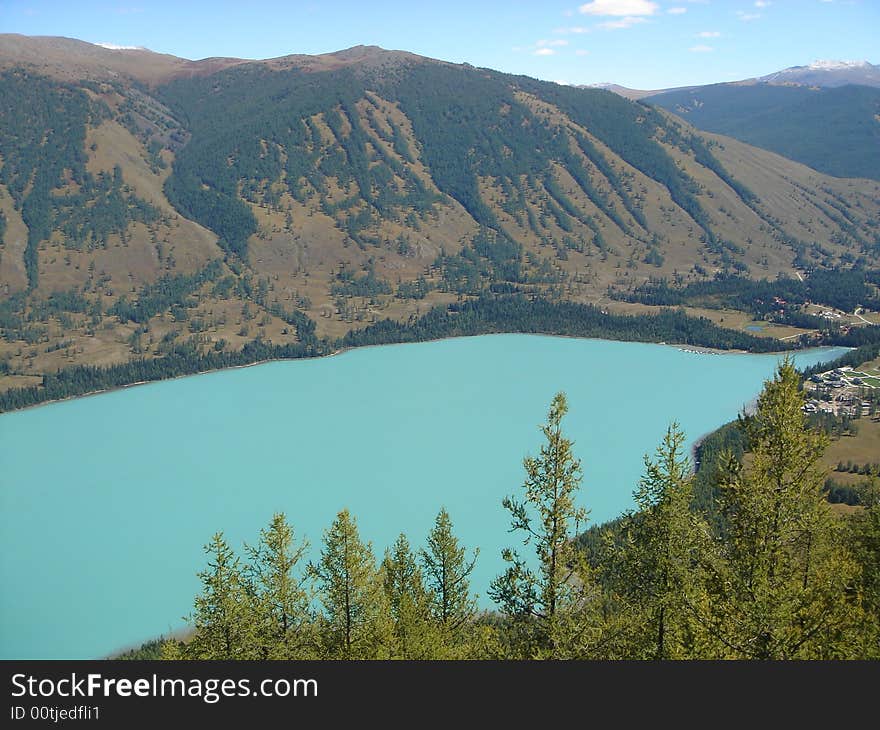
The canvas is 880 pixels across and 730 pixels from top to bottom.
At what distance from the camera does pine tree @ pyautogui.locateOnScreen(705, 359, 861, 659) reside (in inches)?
655

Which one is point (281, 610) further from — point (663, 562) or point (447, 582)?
point (663, 562)

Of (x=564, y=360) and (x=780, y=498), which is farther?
(x=564, y=360)

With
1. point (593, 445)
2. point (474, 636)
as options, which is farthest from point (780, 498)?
point (593, 445)

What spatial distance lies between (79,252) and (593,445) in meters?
139

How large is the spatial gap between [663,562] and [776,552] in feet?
8.00

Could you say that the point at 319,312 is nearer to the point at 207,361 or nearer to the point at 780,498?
the point at 207,361

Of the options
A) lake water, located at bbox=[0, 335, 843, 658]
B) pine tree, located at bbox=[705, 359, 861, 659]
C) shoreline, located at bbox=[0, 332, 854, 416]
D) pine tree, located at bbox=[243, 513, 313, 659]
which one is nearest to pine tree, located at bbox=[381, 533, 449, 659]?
pine tree, located at bbox=[243, 513, 313, 659]

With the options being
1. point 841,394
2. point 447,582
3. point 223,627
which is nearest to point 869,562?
point 447,582

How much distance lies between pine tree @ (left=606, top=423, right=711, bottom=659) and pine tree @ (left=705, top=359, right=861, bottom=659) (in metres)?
0.65

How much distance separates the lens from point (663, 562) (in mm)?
18266

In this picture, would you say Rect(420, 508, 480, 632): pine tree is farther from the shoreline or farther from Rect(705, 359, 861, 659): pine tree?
the shoreline

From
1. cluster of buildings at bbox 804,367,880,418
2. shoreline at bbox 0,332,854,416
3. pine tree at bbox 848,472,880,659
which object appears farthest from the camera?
shoreline at bbox 0,332,854,416

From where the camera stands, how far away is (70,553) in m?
70.3

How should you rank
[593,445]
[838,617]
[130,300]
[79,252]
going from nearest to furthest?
1. [838,617]
2. [593,445]
3. [130,300]
4. [79,252]
